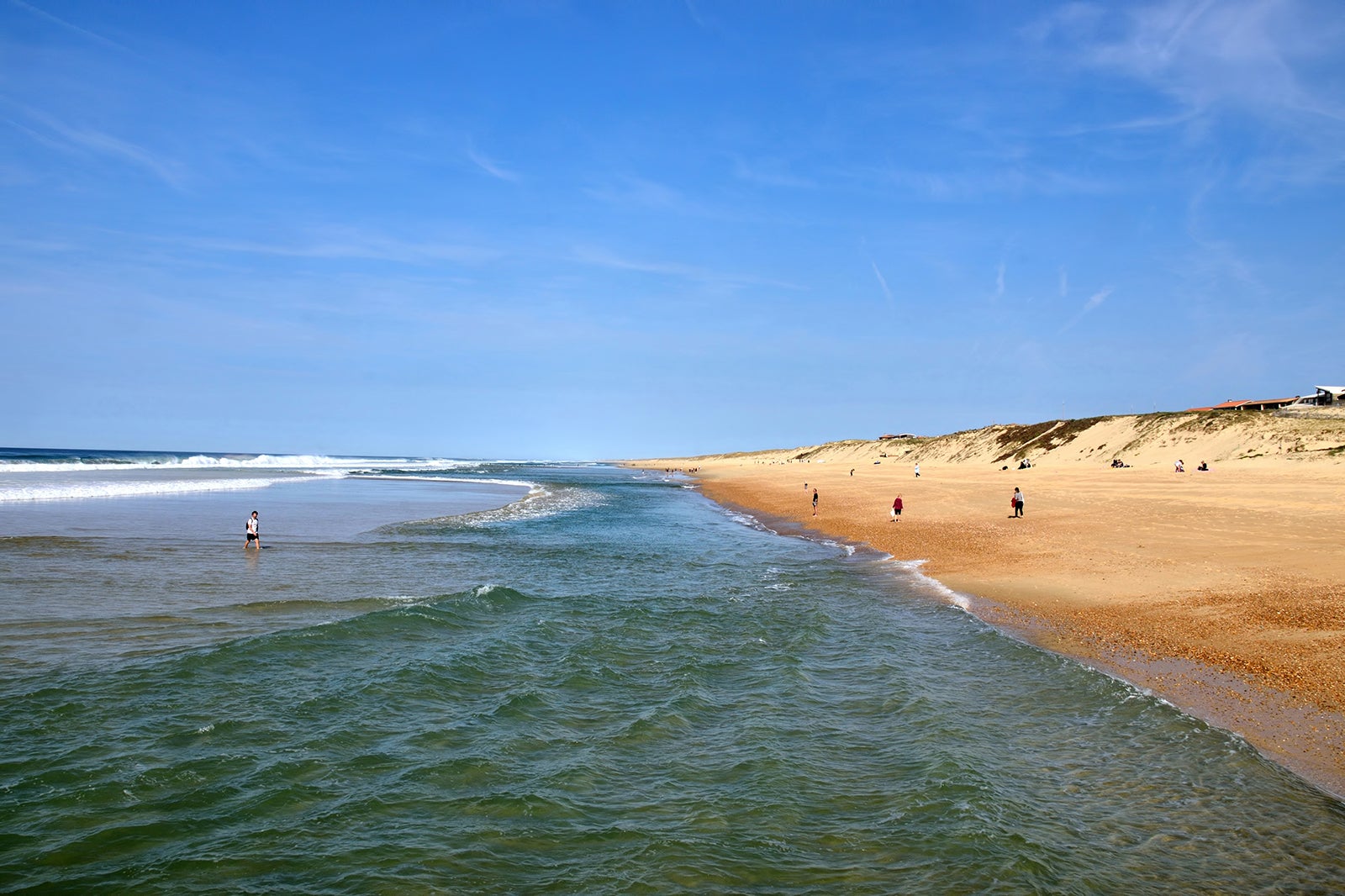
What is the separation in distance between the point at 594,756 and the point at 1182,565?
52.5 feet

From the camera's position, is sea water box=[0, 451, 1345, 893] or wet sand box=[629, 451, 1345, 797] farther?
wet sand box=[629, 451, 1345, 797]

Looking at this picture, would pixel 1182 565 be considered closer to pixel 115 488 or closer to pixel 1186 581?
pixel 1186 581

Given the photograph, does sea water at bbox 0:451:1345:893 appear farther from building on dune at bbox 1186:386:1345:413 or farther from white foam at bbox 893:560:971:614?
building on dune at bbox 1186:386:1345:413

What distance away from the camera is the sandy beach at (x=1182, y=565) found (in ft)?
33.5

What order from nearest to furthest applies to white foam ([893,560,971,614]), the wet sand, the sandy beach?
the wet sand < the sandy beach < white foam ([893,560,971,614])

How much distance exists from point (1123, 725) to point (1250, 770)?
1.50m

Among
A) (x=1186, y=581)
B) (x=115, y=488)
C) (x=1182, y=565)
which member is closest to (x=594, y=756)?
(x=1186, y=581)

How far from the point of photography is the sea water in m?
6.36

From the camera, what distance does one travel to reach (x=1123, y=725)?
940 cm

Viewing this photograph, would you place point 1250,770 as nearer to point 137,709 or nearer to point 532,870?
point 532,870

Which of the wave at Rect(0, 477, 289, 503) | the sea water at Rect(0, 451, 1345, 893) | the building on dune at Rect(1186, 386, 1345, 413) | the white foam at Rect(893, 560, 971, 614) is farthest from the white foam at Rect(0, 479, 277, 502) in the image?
the building on dune at Rect(1186, 386, 1345, 413)

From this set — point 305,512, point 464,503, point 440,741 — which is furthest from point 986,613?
point 464,503

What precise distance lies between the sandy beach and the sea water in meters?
0.97

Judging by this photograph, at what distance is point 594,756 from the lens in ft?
28.4
